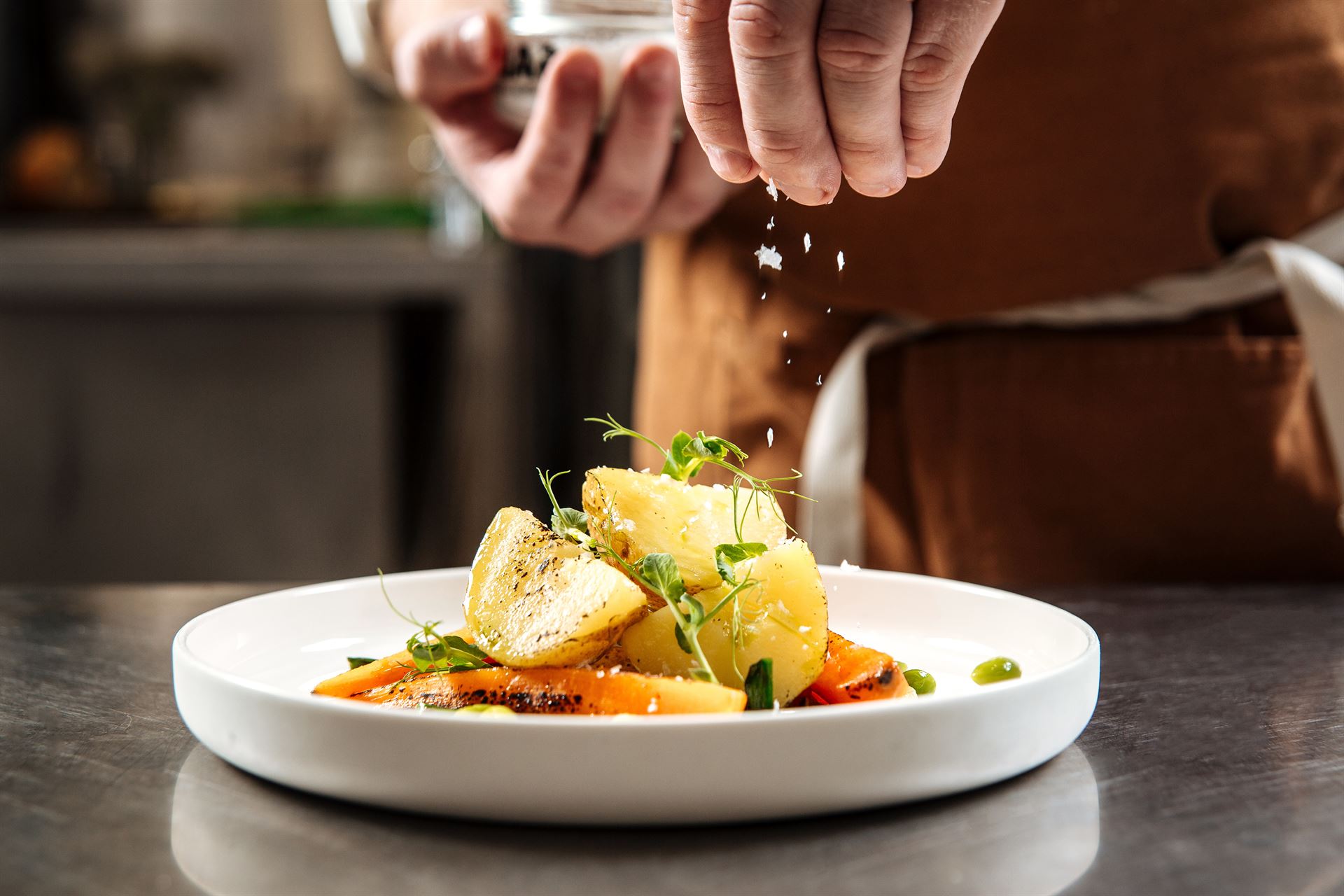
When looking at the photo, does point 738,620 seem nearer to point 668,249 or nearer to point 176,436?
point 668,249

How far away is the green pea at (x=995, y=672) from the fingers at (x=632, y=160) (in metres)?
0.57

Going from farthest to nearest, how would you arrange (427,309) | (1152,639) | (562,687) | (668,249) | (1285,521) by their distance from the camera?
1. (427,309)
2. (668,249)
3. (1285,521)
4. (1152,639)
5. (562,687)

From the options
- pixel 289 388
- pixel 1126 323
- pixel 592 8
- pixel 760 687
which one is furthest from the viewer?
pixel 289 388

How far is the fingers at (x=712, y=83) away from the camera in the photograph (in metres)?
0.64

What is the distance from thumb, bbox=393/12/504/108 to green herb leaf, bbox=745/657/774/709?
694mm

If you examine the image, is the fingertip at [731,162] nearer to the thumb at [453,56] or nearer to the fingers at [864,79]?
the fingers at [864,79]

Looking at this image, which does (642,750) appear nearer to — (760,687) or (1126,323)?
(760,687)

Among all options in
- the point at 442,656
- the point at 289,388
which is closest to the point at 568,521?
the point at 442,656

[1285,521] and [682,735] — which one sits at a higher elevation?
[682,735]

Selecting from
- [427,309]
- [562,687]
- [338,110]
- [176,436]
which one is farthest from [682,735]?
[338,110]

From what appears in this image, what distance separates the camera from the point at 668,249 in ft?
4.84

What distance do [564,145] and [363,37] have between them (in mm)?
567

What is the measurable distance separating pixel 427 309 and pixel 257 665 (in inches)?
96.7

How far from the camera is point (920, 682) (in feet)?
2.24
